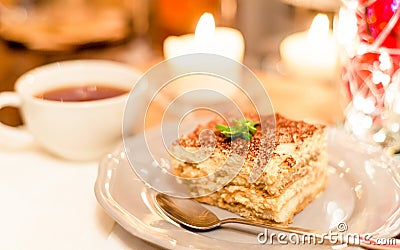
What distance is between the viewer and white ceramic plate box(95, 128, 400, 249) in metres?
0.77

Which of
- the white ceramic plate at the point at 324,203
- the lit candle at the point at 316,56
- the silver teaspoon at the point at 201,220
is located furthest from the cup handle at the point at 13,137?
the lit candle at the point at 316,56

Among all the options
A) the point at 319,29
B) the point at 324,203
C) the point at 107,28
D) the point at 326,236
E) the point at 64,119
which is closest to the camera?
the point at 326,236

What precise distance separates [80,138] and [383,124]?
534 millimetres

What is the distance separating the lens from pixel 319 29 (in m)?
1.62

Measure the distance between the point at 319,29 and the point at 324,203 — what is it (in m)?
0.81

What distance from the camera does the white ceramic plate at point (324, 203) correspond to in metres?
0.77

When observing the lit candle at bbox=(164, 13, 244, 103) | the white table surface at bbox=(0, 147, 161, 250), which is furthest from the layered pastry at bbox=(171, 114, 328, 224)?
the lit candle at bbox=(164, 13, 244, 103)

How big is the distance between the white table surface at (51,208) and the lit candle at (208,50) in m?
0.31

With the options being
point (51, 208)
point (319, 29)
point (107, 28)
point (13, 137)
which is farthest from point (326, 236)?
point (107, 28)

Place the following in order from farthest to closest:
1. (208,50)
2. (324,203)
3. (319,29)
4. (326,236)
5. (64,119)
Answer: (319,29) < (208,50) < (64,119) < (324,203) < (326,236)

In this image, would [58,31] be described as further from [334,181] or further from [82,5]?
[334,181]

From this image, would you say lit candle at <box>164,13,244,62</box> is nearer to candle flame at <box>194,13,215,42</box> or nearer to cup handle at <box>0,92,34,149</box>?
candle flame at <box>194,13,215,42</box>

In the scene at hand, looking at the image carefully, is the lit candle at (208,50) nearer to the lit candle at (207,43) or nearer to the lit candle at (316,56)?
the lit candle at (207,43)

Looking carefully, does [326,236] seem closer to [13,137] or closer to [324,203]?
[324,203]
